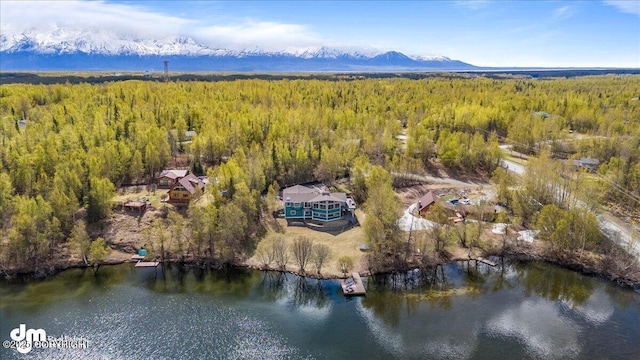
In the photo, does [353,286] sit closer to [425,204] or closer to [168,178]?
[425,204]

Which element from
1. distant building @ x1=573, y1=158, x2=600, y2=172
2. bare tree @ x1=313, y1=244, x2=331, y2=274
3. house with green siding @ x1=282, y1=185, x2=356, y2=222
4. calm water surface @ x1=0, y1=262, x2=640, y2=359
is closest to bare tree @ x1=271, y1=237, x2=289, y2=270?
calm water surface @ x1=0, y1=262, x2=640, y2=359

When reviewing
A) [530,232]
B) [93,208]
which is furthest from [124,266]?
[530,232]

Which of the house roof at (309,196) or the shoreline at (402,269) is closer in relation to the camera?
the shoreline at (402,269)

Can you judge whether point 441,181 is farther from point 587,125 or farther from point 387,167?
point 587,125

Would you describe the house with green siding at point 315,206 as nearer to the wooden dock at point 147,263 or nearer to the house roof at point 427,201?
the house roof at point 427,201

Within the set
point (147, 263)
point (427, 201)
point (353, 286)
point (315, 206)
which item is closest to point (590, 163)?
point (427, 201)

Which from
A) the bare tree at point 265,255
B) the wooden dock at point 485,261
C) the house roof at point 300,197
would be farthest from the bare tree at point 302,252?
the wooden dock at point 485,261
